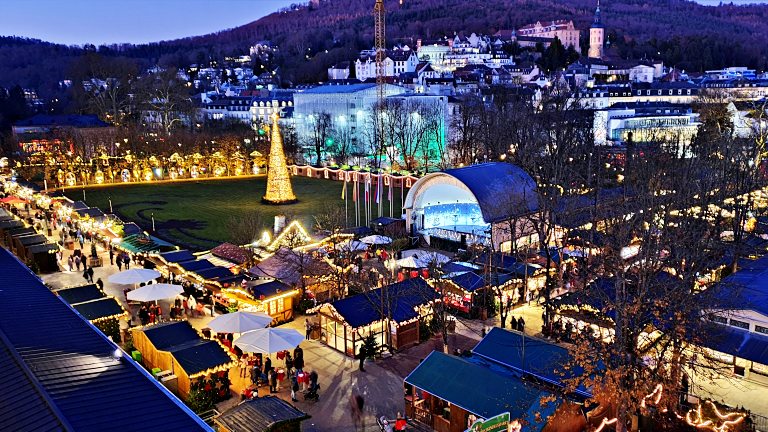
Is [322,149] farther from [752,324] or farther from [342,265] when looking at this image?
[752,324]

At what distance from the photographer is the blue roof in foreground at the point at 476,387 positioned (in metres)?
15.0

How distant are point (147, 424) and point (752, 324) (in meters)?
18.2

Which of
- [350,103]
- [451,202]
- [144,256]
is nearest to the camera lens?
[144,256]

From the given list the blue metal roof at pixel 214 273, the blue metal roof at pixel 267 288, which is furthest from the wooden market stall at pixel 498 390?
the blue metal roof at pixel 214 273

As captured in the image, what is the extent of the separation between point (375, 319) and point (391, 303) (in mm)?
1071

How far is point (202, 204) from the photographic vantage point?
49312 mm

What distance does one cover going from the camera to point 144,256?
31328mm

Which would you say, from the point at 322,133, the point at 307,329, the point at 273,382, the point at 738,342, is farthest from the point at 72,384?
the point at 322,133

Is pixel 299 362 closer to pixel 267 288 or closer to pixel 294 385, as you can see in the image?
pixel 294 385

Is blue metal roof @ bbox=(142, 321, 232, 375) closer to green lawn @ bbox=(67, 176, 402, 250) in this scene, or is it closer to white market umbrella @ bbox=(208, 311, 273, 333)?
white market umbrella @ bbox=(208, 311, 273, 333)

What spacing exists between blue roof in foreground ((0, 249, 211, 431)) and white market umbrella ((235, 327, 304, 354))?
4.76 m

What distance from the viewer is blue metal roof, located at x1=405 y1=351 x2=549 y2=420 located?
15.0 m

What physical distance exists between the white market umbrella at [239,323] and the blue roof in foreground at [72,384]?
4634mm

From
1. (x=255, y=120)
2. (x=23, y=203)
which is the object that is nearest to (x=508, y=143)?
(x=23, y=203)
